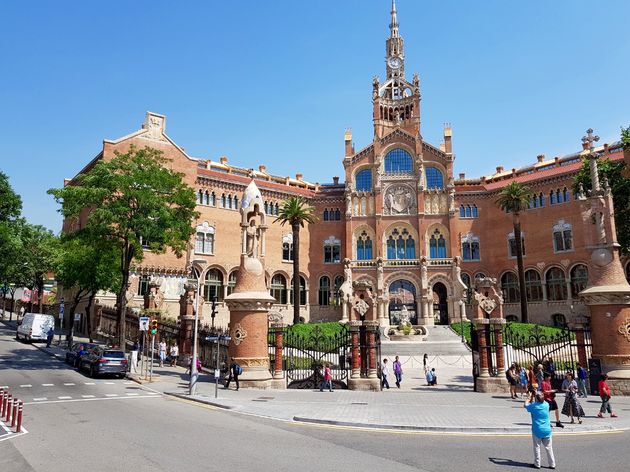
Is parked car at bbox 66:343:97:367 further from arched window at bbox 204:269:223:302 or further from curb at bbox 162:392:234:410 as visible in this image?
arched window at bbox 204:269:223:302

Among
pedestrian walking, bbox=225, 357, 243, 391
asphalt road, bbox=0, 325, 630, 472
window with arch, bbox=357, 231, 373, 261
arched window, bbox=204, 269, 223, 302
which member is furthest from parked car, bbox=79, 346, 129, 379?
window with arch, bbox=357, 231, 373, 261

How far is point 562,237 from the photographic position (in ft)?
173

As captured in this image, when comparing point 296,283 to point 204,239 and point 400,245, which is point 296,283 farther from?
point 400,245

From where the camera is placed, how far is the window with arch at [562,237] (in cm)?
5216

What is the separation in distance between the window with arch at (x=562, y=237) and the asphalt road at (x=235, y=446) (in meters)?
44.4

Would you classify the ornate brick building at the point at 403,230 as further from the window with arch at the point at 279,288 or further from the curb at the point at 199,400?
the curb at the point at 199,400

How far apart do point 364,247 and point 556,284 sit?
70.9 feet

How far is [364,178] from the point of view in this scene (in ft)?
203

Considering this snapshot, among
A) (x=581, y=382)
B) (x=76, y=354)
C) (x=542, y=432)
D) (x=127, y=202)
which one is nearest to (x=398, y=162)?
(x=127, y=202)

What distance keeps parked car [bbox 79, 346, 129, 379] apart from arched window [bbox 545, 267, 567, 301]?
44855 millimetres

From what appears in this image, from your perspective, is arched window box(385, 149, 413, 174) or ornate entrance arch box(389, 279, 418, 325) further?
arched window box(385, 149, 413, 174)

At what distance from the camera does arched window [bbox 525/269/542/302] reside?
54.2 meters

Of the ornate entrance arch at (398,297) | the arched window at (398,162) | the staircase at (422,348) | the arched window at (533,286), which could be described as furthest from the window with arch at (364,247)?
the staircase at (422,348)

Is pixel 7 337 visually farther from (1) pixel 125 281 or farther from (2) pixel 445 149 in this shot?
(2) pixel 445 149
